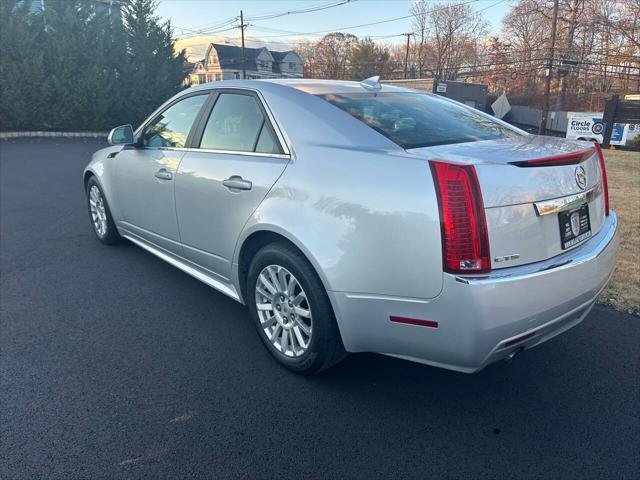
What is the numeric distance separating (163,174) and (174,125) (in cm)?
46

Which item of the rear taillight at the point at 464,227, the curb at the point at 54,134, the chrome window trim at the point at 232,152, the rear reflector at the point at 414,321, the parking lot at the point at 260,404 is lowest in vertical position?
the parking lot at the point at 260,404

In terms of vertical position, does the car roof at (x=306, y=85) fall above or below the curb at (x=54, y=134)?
above

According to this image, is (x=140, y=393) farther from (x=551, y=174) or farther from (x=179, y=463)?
(x=551, y=174)

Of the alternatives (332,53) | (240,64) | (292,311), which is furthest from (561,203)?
(332,53)

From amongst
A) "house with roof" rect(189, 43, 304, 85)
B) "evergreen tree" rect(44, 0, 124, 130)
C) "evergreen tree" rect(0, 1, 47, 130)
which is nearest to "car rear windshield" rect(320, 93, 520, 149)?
"evergreen tree" rect(0, 1, 47, 130)

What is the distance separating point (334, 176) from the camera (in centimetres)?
250

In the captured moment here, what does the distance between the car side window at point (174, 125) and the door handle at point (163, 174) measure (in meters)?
0.22

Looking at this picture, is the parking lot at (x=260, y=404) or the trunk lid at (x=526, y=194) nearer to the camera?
the trunk lid at (x=526, y=194)

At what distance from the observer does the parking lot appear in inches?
89.1

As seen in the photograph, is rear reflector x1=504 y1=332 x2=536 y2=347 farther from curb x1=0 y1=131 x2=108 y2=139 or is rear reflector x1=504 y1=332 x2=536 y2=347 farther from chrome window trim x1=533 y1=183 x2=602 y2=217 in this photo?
curb x1=0 y1=131 x2=108 y2=139

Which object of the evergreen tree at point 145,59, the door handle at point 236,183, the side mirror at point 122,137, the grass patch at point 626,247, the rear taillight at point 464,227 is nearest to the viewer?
the rear taillight at point 464,227

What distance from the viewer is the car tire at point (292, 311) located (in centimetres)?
261

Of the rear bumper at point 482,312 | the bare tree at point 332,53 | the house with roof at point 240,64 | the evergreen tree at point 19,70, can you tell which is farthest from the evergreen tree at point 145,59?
the bare tree at point 332,53

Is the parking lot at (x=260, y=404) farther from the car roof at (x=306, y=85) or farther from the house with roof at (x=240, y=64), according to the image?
the house with roof at (x=240, y=64)
